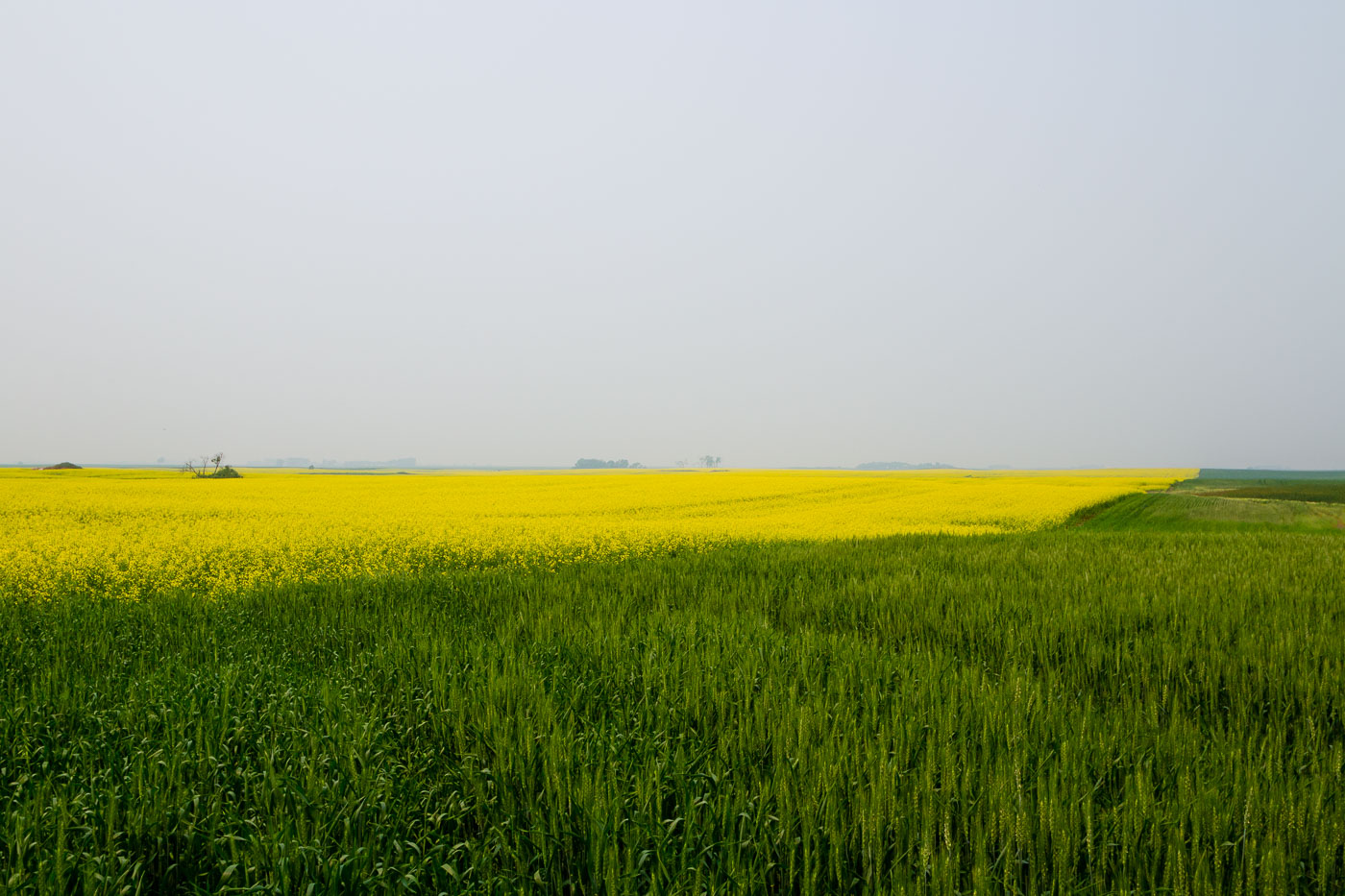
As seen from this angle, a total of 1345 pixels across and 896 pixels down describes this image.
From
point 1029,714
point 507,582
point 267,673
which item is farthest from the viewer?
point 507,582

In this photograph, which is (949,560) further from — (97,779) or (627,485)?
(627,485)

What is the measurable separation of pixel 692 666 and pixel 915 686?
1.80 metres

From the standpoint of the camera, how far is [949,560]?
39.6 ft

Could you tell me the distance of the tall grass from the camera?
9.28ft

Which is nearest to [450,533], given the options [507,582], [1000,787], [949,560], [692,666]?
[507,582]

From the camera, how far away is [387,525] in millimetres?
19109

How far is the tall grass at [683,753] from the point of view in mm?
2828

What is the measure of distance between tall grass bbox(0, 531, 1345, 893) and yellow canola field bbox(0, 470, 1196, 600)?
181 inches

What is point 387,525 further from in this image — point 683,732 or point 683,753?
point 683,753

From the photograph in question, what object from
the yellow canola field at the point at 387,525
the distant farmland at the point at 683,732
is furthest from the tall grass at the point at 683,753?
the yellow canola field at the point at 387,525

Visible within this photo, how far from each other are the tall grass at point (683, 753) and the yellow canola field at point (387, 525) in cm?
461

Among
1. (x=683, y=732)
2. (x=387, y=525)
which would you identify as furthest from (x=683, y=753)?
(x=387, y=525)

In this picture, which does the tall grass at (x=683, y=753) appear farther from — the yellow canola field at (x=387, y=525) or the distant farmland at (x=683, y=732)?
the yellow canola field at (x=387, y=525)

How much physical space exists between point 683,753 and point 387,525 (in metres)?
17.5
